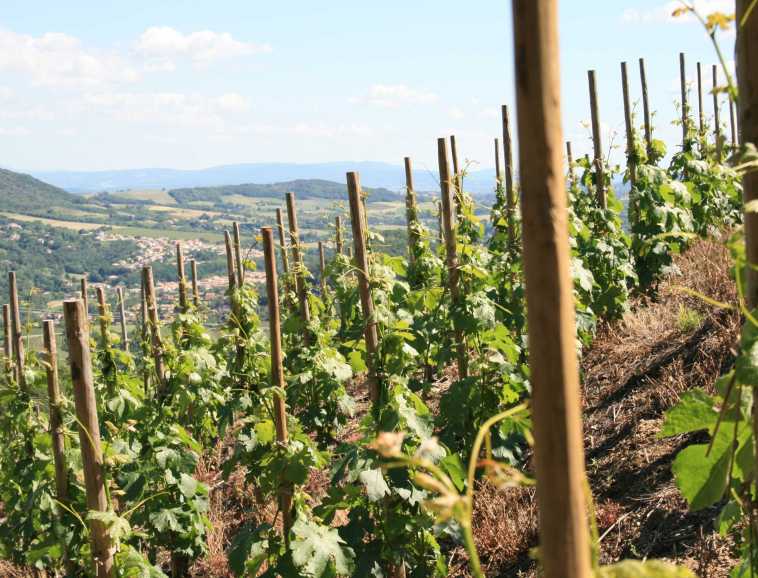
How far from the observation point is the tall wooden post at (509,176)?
253 inches

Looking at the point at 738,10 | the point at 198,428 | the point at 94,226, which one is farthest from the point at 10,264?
the point at 738,10

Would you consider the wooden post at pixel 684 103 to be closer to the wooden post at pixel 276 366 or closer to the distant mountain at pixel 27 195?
the wooden post at pixel 276 366

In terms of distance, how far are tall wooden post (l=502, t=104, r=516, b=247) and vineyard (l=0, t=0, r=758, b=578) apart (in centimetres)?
3

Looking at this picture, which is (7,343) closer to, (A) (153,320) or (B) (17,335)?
(B) (17,335)

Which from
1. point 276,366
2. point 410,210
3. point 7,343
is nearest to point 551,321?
point 276,366

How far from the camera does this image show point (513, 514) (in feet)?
17.2

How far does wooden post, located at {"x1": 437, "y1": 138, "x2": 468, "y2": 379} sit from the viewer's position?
218 inches

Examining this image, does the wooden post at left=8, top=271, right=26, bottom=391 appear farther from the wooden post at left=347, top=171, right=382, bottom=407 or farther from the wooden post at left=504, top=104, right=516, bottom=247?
the wooden post at left=504, top=104, right=516, bottom=247

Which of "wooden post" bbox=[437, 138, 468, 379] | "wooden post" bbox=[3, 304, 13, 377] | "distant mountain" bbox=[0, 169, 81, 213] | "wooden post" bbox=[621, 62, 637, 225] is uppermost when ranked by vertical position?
"distant mountain" bbox=[0, 169, 81, 213]

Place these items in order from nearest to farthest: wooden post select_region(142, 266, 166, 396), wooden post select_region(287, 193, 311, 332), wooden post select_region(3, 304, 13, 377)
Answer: wooden post select_region(287, 193, 311, 332)
wooden post select_region(3, 304, 13, 377)
wooden post select_region(142, 266, 166, 396)

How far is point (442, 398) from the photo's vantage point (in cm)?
557

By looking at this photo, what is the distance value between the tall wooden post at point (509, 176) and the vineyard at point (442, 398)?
0.03 metres

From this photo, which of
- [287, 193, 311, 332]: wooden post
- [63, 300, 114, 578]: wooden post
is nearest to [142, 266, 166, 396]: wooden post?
[287, 193, 311, 332]: wooden post

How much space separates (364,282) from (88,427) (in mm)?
1771
